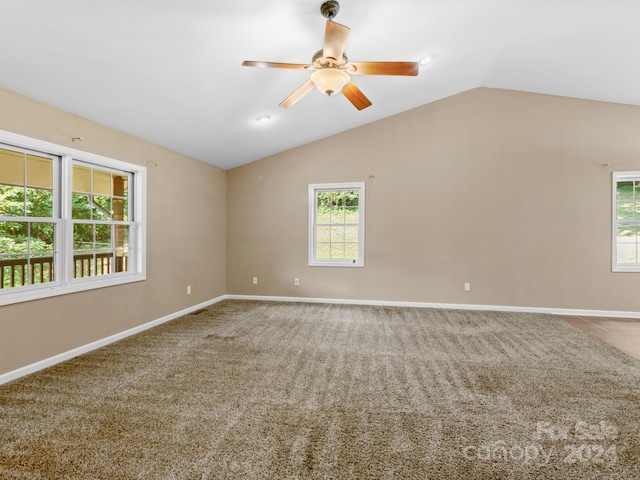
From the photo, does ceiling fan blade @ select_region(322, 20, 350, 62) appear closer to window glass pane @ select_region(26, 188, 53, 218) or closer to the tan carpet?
the tan carpet

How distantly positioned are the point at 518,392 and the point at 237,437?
6.88 feet

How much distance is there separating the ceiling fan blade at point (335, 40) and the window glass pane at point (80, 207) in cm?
291

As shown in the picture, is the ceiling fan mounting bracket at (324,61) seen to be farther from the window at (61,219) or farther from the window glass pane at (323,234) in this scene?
the window glass pane at (323,234)

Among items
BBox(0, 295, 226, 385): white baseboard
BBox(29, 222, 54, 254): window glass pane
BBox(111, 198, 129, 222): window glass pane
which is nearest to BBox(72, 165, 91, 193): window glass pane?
BBox(111, 198, 129, 222): window glass pane

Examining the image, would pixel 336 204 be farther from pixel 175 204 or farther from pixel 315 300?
pixel 175 204

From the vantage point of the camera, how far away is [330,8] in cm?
257

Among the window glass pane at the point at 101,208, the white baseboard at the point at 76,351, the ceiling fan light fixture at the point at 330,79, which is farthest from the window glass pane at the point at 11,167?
the ceiling fan light fixture at the point at 330,79

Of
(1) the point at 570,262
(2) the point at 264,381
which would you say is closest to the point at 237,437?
(2) the point at 264,381

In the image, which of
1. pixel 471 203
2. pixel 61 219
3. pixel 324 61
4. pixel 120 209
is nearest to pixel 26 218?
pixel 61 219

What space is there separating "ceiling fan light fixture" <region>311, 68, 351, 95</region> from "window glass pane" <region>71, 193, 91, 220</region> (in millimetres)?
2728

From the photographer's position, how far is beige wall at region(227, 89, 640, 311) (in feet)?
16.0

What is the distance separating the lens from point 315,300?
573 cm

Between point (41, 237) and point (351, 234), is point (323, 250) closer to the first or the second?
point (351, 234)

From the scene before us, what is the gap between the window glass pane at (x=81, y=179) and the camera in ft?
11.0
